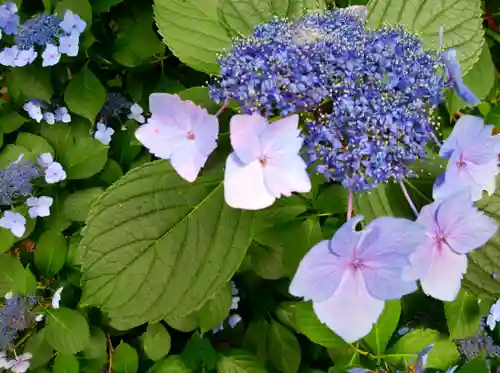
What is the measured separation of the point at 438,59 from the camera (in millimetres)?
500

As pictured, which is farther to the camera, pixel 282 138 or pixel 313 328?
pixel 313 328

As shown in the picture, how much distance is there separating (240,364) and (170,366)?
12cm

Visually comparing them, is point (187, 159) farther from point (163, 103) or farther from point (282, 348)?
point (282, 348)

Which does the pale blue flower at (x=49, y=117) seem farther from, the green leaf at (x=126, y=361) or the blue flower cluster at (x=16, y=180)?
the green leaf at (x=126, y=361)

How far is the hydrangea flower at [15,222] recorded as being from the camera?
925 millimetres

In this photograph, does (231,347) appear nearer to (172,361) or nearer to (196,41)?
(172,361)

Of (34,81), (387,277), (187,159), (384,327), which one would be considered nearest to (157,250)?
(187,159)

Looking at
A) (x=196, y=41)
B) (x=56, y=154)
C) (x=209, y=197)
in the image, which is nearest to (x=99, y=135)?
(x=56, y=154)

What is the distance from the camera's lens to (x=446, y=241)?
43cm

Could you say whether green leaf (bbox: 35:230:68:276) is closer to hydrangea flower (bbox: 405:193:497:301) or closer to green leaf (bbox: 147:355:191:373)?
green leaf (bbox: 147:355:191:373)

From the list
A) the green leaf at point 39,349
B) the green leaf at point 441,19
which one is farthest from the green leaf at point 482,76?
the green leaf at point 39,349

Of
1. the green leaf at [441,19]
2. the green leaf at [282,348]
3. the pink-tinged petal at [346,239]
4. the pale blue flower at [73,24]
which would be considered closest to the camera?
the pink-tinged petal at [346,239]

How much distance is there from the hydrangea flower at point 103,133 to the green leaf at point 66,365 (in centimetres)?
38

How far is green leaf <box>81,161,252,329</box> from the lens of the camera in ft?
1.81
